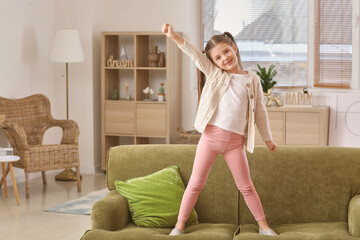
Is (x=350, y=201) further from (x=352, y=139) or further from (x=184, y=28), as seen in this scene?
(x=184, y=28)

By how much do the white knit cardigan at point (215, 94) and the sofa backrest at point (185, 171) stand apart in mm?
307

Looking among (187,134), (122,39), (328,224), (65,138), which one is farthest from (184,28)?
(328,224)

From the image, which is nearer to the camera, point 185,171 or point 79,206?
point 185,171

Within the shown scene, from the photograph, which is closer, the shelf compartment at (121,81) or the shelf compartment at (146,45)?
the shelf compartment at (146,45)

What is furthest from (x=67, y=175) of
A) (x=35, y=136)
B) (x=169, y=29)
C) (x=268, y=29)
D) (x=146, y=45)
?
(x=169, y=29)

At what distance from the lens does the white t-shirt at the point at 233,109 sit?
10.3ft

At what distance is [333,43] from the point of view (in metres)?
6.53

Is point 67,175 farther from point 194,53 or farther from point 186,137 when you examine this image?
point 194,53

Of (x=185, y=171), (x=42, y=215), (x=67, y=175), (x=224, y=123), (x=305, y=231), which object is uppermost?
(x=224, y=123)

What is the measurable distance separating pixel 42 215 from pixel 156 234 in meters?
2.22

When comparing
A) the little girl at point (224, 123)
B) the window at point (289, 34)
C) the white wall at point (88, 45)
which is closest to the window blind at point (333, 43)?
the window at point (289, 34)

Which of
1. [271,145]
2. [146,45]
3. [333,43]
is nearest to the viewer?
[271,145]

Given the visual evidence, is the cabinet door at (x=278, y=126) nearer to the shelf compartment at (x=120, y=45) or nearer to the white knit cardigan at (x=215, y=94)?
the shelf compartment at (x=120, y=45)

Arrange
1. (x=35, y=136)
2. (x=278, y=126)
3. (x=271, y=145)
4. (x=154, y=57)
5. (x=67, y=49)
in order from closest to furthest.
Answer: (x=271, y=145) < (x=35, y=136) < (x=278, y=126) < (x=67, y=49) < (x=154, y=57)
